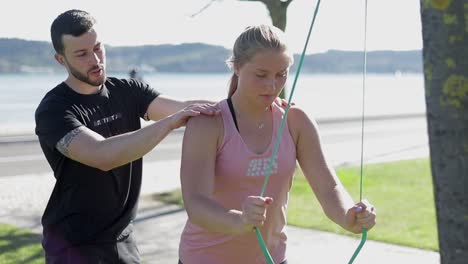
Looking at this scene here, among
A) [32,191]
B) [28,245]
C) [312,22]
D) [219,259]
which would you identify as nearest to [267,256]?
[219,259]

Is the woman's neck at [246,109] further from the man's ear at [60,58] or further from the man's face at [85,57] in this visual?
the man's ear at [60,58]

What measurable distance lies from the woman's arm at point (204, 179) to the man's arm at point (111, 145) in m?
0.14

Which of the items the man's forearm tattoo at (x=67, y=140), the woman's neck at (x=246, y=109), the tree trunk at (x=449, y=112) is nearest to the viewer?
the tree trunk at (x=449, y=112)

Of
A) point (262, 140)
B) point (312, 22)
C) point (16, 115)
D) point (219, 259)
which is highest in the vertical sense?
point (312, 22)

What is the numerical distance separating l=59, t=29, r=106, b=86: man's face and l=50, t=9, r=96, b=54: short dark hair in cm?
2

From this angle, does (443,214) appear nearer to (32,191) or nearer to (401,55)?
(32,191)

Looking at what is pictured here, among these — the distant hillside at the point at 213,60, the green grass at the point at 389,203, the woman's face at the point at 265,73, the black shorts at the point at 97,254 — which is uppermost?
the woman's face at the point at 265,73

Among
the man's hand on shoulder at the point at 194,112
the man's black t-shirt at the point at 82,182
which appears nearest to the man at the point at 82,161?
the man's black t-shirt at the point at 82,182

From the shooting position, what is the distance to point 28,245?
23.0 feet

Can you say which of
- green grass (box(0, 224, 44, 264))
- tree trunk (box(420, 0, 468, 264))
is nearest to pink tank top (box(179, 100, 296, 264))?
tree trunk (box(420, 0, 468, 264))

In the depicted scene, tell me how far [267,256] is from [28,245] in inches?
186

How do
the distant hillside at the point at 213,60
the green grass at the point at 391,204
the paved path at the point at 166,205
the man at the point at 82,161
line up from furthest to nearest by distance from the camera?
the distant hillside at the point at 213,60 → the green grass at the point at 391,204 → the paved path at the point at 166,205 → the man at the point at 82,161

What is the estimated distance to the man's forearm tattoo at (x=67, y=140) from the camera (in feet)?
10.9

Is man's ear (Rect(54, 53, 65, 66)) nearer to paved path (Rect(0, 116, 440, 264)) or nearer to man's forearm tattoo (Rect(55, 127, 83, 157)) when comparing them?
man's forearm tattoo (Rect(55, 127, 83, 157))
